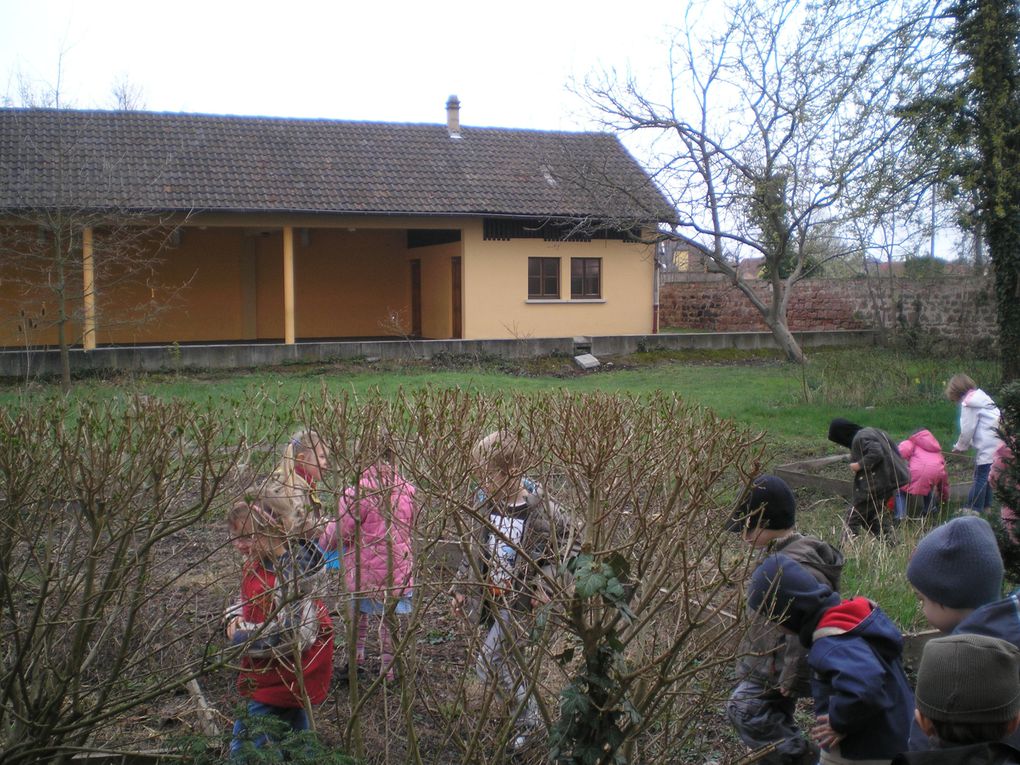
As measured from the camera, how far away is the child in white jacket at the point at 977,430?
318 inches

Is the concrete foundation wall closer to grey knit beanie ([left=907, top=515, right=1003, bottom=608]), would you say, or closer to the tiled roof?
the tiled roof

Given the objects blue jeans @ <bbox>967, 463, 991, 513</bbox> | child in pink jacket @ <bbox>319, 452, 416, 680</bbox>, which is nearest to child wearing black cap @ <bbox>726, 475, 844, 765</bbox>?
child in pink jacket @ <bbox>319, 452, 416, 680</bbox>

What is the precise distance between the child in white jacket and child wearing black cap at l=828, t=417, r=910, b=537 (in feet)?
3.88

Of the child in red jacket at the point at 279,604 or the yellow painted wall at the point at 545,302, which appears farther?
the yellow painted wall at the point at 545,302

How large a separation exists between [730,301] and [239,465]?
2851 centimetres

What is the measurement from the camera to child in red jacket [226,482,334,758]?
10.9ft

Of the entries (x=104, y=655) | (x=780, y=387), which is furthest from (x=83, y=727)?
(x=780, y=387)

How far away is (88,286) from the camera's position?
16.9 m

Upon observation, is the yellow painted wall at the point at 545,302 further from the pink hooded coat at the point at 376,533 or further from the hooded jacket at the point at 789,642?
the pink hooded coat at the point at 376,533

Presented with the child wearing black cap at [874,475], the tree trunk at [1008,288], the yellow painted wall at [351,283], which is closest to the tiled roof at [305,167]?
the yellow painted wall at [351,283]

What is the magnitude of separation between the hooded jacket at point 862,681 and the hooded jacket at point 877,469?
4158mm

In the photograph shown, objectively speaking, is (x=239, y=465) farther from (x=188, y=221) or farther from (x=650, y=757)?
(x=188, y=221)

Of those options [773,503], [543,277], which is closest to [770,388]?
[543,277]

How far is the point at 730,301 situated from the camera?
1211 inches
